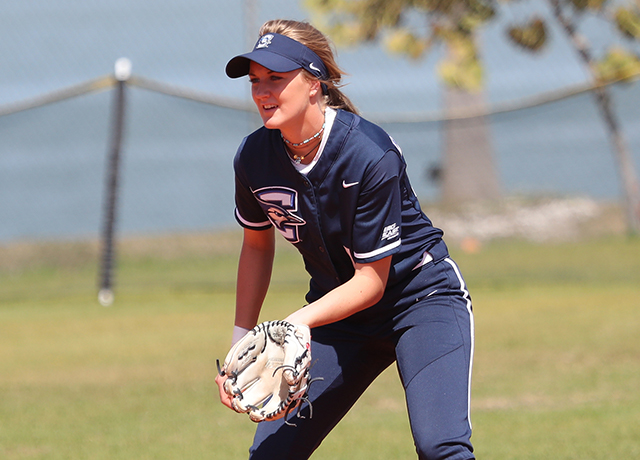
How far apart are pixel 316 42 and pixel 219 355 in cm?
507

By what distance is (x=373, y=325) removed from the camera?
3512mm

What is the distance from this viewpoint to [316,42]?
131 inches

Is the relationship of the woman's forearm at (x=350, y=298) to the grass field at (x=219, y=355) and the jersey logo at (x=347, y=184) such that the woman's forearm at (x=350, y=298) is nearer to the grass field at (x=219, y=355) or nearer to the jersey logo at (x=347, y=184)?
the jersey logo at (x=347, y=184)

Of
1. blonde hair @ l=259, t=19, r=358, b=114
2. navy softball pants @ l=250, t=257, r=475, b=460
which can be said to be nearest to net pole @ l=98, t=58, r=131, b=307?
navy softball pants @ l=250, t=257, r=475, b=460

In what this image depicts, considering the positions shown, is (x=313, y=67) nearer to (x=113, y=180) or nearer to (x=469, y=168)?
(x=113, y=180)

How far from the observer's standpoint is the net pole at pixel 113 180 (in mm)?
11469

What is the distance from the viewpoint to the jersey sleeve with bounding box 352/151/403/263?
10.6 ft

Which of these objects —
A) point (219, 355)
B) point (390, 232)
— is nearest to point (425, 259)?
point (390, 232)

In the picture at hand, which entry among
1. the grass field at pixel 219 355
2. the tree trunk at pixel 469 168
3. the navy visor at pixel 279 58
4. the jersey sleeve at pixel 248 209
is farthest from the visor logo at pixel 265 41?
the tree trunk at pixel 469 168

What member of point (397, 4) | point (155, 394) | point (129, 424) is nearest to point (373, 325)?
point (129, 424)

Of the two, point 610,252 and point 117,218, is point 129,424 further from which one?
point 610,252

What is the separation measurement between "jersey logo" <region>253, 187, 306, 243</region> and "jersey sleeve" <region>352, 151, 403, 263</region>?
263 millimetres

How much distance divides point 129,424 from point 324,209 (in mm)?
2980

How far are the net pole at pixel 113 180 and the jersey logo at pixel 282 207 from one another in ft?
27.3
